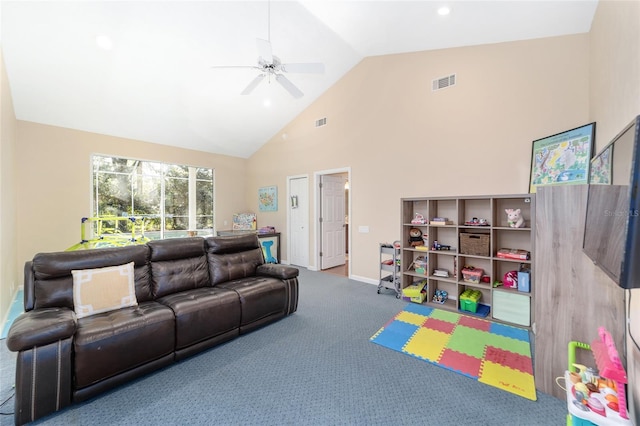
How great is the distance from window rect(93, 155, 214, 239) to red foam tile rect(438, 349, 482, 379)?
5913 mm

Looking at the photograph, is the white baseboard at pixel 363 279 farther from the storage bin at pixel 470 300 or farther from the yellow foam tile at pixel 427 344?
the yellow foam tile at pixel 427 344

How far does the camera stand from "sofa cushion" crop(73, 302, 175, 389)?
73.6 inches

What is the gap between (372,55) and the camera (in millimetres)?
4645

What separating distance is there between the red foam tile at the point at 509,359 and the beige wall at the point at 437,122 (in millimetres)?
1984

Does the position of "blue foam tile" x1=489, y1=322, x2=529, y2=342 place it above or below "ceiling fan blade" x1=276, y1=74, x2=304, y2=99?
below

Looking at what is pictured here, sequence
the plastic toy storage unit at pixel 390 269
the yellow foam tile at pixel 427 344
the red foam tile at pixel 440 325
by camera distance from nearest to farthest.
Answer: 1. the yellow foam tile at pixel 427 344
2. the red foam tile at pixel 440 325
3. the plastic toy storage unit at pixel 390 269

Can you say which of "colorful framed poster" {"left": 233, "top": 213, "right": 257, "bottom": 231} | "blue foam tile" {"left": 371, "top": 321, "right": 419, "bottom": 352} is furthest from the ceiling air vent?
"colorful framed poster" {"left": 233, "top": 213, "right": 257, "bottom": 231}

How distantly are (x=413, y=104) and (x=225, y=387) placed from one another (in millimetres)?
4425

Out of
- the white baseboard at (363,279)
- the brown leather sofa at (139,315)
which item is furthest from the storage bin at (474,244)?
the brown leather sofa at (139,315)

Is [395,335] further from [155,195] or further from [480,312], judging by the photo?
[155,195]

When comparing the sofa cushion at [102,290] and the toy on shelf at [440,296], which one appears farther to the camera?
the toy on shelf at [440,296]

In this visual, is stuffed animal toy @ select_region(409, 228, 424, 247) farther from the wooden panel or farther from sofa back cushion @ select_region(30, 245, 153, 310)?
sofa back cushion @ select_region(30, 245, 153, 310)

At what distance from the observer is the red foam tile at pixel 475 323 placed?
307cm

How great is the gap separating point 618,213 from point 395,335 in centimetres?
226
